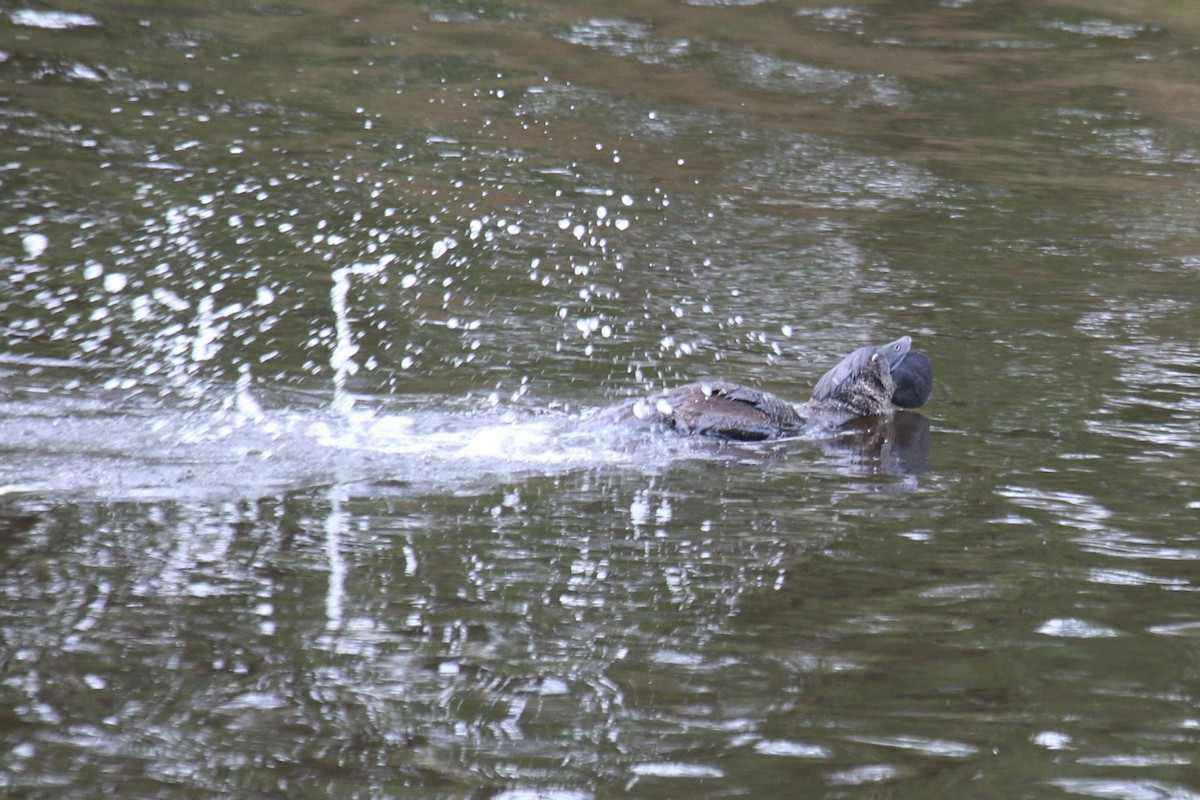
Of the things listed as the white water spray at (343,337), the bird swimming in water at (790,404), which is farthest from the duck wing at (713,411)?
the white water spray at (343,337)

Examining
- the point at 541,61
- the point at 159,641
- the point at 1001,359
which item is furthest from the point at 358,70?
the point at 159,641

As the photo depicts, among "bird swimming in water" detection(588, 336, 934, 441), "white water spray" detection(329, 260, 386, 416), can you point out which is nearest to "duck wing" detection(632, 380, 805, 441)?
"bird swimming in water" detection(588, 336, 934, 441)

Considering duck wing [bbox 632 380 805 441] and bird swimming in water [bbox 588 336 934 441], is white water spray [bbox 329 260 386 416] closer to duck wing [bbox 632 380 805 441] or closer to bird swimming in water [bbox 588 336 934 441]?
bird swimming in water [bbox 588 336 934 441]

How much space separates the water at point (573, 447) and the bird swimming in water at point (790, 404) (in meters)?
0.11

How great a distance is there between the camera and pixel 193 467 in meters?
5.75

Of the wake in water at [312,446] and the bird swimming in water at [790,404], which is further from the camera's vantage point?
the bird swimming in water at [790,404]

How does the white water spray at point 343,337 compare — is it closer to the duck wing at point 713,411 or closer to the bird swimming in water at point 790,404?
the bird swimming in water at point 790,404

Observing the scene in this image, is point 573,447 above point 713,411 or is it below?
below

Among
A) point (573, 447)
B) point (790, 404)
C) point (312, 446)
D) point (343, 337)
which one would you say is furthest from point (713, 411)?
point (343, 337)

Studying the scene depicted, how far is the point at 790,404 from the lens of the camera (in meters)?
6.51

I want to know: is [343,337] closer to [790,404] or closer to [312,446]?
[312,446]

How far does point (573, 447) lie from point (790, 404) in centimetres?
101

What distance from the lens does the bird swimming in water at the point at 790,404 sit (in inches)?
245

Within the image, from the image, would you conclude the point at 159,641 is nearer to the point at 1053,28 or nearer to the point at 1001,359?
the point at 1001,359
